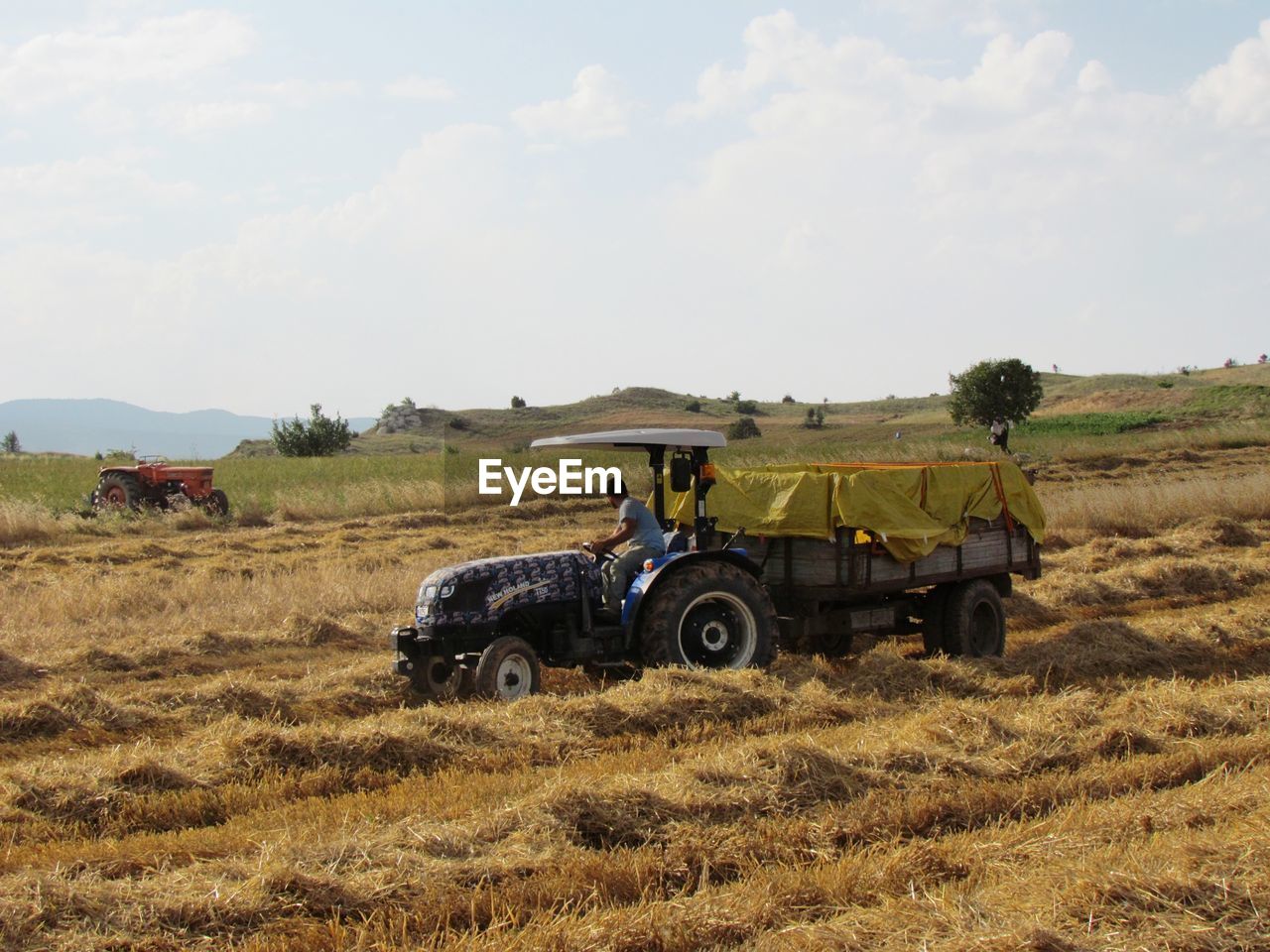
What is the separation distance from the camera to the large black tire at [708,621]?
854cm

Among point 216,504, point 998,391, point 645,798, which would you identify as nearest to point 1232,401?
point 998,391

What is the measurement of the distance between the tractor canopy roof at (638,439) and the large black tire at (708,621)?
34.4 inches

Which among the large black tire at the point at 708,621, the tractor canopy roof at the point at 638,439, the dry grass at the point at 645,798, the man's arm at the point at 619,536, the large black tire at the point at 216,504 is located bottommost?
the dry grass at the point at 645,798

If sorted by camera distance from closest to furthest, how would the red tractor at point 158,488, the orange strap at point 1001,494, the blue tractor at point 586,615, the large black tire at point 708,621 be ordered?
the blue tractor at point 586,615
the large black tire at point 708,621
the orange strap at point 1001,494
the red tractor at point 158,488

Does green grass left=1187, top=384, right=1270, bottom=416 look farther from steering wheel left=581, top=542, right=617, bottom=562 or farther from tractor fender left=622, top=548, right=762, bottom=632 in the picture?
steering wheel left=581, top=542, right=617, bottom=562

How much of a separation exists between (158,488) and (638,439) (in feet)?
56.9

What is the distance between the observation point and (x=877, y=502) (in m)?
9.50

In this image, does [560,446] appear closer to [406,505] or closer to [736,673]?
[736,673]

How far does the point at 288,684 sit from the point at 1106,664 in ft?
19.9

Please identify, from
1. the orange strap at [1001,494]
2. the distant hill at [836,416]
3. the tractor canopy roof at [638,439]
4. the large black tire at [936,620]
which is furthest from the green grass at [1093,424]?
the tractor canopy roof at [638,439]

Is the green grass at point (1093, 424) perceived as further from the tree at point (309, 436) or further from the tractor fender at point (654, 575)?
the tractor fender at point (654, 575)

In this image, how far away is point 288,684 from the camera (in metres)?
8.95

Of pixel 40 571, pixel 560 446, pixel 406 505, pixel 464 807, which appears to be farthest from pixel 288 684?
pixel 406 505

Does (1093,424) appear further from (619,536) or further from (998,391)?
(619,536)
